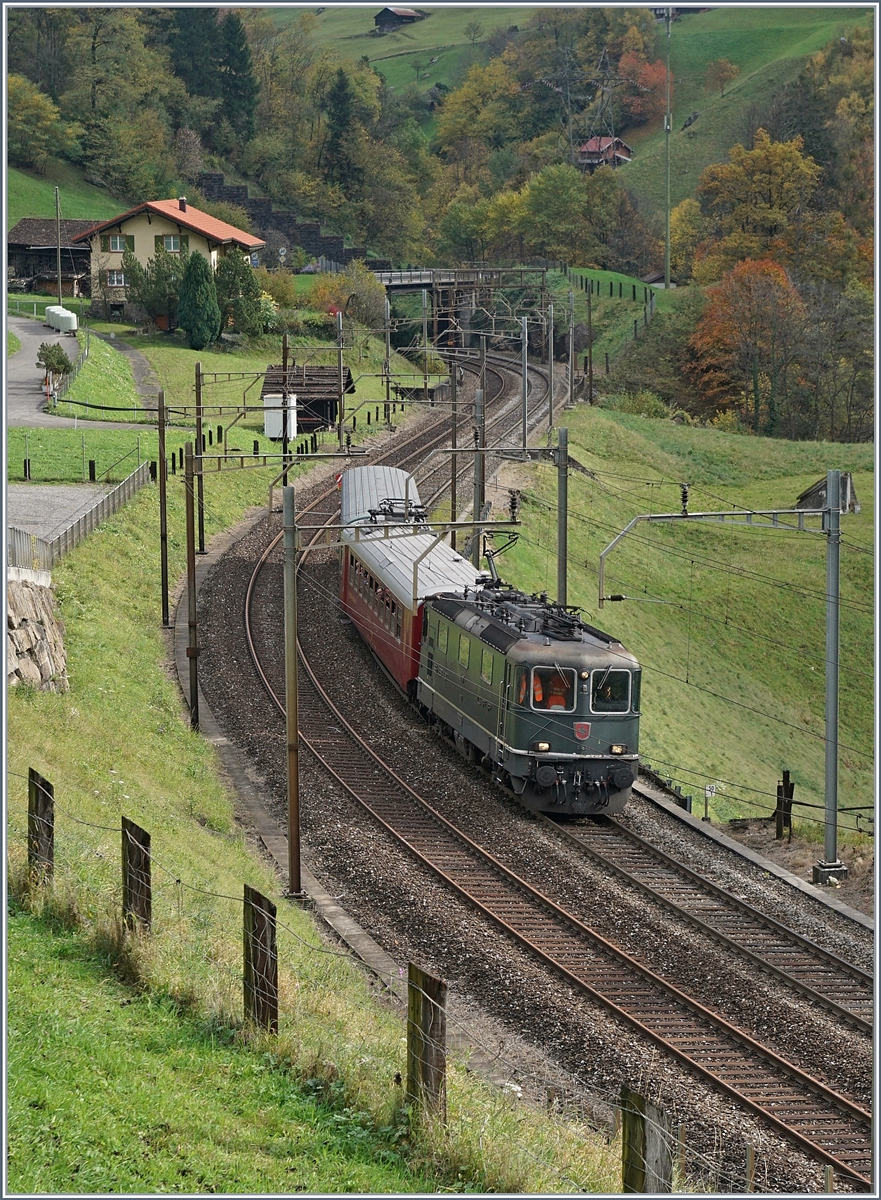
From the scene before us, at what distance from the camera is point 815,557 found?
173ft

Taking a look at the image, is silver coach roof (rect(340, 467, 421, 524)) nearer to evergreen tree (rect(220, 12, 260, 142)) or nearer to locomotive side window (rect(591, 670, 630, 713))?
locomotive side window (rect(591, 670, 630, 713))

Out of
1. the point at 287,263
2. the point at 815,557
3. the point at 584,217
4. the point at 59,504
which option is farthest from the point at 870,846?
the point at 584,217

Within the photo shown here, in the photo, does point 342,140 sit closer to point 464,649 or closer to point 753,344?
point 753,344

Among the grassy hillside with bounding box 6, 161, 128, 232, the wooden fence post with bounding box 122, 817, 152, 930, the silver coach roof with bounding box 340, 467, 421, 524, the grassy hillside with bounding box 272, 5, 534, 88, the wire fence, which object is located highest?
the grassy hillside with bounding box 272, 5, 534, 88

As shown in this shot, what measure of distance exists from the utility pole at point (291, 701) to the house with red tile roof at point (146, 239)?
61349 mm

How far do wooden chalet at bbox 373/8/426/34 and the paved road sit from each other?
424ft

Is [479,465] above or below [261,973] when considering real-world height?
above

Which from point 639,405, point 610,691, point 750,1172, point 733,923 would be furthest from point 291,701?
point 639,405

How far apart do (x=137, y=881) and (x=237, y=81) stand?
4950 inches

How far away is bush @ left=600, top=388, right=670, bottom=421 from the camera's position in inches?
3012

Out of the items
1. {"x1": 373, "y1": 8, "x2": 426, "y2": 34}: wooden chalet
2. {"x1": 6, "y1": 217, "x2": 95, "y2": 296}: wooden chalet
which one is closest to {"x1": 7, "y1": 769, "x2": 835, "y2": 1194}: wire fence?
{"x1": 6, "y1": 217, "x2": 95, "y2": 296}: wooden chalet

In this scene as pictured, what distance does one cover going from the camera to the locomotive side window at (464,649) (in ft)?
82.4

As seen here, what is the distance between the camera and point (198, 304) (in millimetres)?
73188

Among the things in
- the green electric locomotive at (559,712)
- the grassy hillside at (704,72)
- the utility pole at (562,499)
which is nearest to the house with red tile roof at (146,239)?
the utility pole at (562,499)
